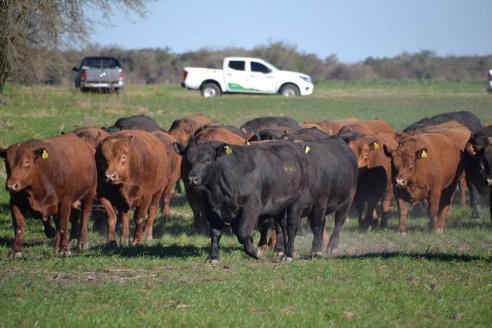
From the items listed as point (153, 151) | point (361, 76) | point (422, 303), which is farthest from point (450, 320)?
point (361, 76)

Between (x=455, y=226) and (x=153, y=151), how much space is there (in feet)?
19.8

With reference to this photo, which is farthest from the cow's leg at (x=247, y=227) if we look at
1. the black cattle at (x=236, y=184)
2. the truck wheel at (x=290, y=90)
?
the truck wheel at (x=290, y=90)

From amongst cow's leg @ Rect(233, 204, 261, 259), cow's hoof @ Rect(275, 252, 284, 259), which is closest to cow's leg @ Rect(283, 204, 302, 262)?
cow's hoof @ Rect(275, 252, 284, 259)

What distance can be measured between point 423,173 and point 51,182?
7275 millimetres

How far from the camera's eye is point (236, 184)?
13.0m

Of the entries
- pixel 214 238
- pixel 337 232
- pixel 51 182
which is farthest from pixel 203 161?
pixel 337 232

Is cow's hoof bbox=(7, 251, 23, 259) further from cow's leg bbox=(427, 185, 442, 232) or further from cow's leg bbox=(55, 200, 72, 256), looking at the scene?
cow's leg bbox=(427, 185, 442, 232)

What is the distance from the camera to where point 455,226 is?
18.5 m

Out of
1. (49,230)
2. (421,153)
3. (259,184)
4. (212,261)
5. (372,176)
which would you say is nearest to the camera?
(212,261)

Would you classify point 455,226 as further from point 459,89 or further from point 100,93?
point 459,89

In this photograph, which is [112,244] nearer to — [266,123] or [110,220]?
[110,220]

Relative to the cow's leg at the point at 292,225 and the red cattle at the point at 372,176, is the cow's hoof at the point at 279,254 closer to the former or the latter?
the cow's leg at the point at 292,225

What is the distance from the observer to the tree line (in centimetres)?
10250

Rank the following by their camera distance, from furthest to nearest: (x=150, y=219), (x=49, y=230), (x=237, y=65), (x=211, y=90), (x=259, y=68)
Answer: (x=259, y=68) < (x=237, y=65) < (x=211, y=90) < (x=150, y=219) < (x=49, y=230)
